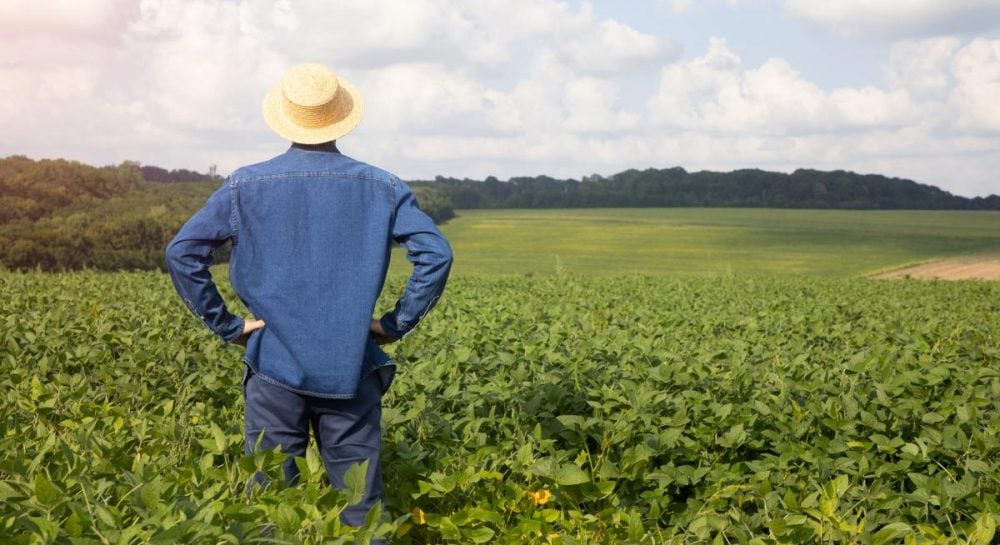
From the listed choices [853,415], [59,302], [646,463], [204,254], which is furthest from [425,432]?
[59,302]

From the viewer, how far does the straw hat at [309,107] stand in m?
3.99

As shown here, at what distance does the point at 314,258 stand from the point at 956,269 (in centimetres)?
5011

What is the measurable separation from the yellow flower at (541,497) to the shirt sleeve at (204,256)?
5.25 ft

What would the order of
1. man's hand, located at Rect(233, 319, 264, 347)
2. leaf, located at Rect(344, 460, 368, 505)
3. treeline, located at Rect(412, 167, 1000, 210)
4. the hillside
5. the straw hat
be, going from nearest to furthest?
leaf, located at Rect(344, 460, 368, 505)
man's hand, located at Rect(233, 319, 264, 347)
the straw hat
the hillside
treeline, located at Rect(412, 167, 1000, 210)

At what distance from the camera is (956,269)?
47.8 m

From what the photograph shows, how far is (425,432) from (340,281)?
129cm

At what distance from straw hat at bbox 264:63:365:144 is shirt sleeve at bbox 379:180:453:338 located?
0.40m

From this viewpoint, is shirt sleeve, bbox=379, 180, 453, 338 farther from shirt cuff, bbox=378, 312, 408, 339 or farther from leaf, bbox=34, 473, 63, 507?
leaf, bbox=34, 473, 63, 507

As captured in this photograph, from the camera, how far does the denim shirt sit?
3768 millimetres

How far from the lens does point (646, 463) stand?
473 centimetres

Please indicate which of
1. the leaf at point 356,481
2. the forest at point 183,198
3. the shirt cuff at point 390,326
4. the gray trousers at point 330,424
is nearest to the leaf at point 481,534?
the gray trousers at point 330,424

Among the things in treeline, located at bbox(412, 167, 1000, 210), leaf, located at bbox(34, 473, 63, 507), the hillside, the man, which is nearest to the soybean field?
leaf, located at bbox(34, 473, 63, 507)

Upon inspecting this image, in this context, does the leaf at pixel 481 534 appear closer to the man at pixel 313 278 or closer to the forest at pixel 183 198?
the man at pixel 313 278

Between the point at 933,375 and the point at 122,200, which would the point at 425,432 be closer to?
the point at 933,375
